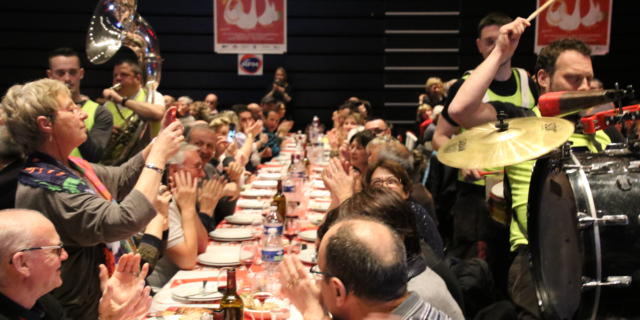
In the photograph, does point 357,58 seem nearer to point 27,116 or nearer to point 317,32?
point 317,32

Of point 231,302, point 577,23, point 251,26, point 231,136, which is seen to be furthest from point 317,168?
point 577,23

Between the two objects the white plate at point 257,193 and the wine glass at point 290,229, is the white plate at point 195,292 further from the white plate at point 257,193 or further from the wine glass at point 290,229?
the white plate at point 257,193

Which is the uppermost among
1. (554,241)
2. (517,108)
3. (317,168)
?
(517,108)

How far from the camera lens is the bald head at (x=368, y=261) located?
1.28 meters

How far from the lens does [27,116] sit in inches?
80.5

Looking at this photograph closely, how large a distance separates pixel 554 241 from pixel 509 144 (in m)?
0.49

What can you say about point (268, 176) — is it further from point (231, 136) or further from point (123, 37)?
point (123, 37)

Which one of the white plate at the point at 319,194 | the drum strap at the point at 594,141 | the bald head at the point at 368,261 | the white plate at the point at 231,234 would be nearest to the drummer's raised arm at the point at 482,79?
the drum strap at the point at 594,141

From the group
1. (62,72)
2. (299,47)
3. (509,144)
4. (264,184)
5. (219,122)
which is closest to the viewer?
(509,144)

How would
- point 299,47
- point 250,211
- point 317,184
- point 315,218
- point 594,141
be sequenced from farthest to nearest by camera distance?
point 299,47
point 317,184
point 250,211
point 315,218
point 594,141

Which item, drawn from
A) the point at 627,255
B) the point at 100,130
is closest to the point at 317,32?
the point at 100,130

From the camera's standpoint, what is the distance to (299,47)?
10469mm

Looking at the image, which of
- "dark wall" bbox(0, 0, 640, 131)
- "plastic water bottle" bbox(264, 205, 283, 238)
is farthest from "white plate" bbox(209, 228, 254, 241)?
"dark wall" bbox(0, 0, 640, 131)

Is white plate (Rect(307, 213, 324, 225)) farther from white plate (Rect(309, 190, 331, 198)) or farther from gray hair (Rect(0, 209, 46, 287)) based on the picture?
gray hair (Rect(0, 209, 46, 287))
